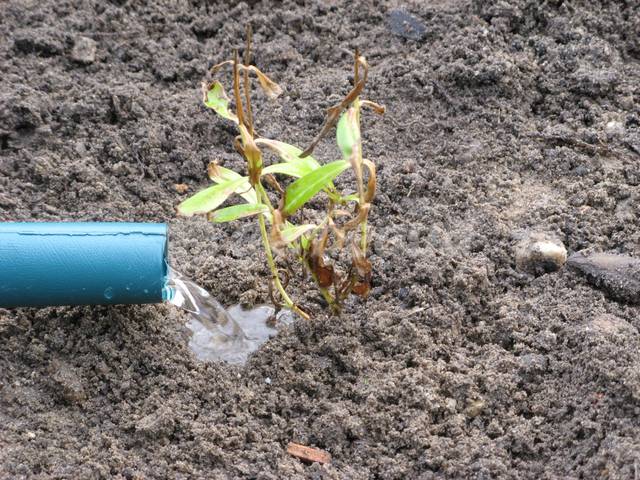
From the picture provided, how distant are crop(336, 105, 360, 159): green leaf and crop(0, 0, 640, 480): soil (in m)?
0.55

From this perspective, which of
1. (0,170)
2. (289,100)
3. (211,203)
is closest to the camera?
(211,203)

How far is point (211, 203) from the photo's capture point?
1.53 m

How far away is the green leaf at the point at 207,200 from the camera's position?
1500mm

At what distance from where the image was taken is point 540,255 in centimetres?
192

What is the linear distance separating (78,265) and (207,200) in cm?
37

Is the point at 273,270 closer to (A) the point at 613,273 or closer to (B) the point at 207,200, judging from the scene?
(B) the point at 207,200

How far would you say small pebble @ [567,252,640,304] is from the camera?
1.82 meters

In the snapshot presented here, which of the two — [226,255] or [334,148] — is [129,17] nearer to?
[334,148]

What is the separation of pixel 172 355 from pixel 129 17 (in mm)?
1299

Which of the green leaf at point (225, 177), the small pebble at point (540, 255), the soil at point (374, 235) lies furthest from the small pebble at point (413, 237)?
the green leaf at point (225, 177)

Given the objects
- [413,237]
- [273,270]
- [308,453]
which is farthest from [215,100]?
[308,453]

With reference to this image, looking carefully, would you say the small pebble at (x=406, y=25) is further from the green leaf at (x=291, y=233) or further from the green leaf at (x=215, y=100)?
the green leaf at (x=291, y=233)

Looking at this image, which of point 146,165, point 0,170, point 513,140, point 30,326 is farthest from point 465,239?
point 0,170

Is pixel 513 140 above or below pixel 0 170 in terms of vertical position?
above
